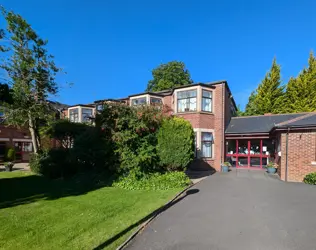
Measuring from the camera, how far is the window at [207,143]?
16.1 meters

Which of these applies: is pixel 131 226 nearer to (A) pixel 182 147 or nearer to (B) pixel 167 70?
(A) pixel 182 147

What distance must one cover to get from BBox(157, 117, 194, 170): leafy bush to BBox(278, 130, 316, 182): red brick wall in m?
5.65

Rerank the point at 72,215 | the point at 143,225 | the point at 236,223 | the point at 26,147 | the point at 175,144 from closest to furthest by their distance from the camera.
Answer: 1. the point at 143,225
2. the point at 236,223
3. the point at 72,215
4. the point at 175,144
5. the point at 26,147

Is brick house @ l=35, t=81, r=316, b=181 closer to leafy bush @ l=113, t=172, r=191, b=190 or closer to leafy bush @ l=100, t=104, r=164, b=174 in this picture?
leafy bush @ l=100, t=104, r=164, b=174

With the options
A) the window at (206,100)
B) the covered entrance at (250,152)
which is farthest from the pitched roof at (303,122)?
the window at (206,100)

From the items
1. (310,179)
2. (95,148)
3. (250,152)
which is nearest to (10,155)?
(95,148)

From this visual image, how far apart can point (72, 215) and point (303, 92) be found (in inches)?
1082

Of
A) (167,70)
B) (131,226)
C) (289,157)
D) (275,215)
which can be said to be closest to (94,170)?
(131,226)

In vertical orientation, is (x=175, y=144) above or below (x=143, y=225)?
above

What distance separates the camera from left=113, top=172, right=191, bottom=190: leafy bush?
9.14 meters

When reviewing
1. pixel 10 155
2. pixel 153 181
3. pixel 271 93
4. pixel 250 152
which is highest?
pixel 271 93

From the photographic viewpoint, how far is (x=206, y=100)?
1652 centimetres

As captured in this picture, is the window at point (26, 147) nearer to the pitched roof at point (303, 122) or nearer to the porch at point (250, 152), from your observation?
the porch at point (250, 152)

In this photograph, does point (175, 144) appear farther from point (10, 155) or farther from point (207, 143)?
point (10, 155)
